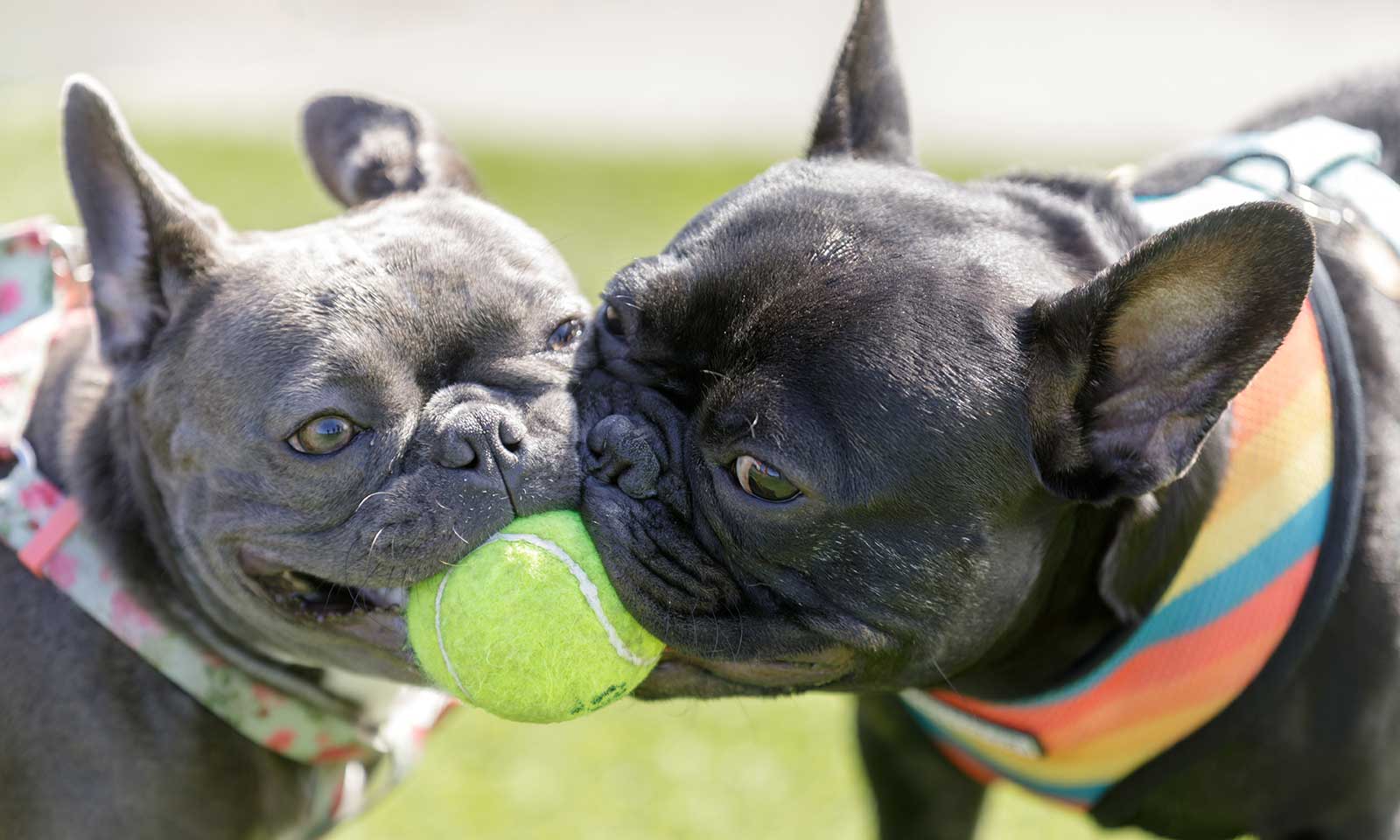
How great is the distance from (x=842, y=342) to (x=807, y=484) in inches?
10.9

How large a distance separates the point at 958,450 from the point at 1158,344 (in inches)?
17.0

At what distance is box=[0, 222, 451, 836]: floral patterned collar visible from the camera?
10.4 feet

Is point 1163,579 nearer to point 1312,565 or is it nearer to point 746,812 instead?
point 1312,565

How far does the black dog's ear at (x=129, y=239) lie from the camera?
330 centimetres

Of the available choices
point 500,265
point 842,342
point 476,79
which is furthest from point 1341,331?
point 476,79

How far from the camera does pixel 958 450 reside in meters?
2.79

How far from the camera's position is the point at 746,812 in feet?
15.2

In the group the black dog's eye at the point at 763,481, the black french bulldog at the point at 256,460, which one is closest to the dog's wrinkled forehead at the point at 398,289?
the black french bulldog at the point at 256,460

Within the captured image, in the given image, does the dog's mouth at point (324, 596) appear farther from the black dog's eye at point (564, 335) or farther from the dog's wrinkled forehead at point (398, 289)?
the black dog's eye at point (564, 335)

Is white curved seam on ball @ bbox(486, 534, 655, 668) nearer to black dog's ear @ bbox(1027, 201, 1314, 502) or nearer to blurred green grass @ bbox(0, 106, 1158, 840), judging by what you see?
black dog's ear @ bbox(1027, 201, 1314, 502)

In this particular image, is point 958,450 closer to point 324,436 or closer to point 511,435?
point 511,435

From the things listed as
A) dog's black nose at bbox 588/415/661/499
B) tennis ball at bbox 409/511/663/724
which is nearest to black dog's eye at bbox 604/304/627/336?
dog's black nose at bbox 588/415/661/499

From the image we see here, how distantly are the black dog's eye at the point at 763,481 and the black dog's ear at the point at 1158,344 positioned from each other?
490 millimetres

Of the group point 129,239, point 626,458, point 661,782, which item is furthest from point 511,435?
point 661,782
